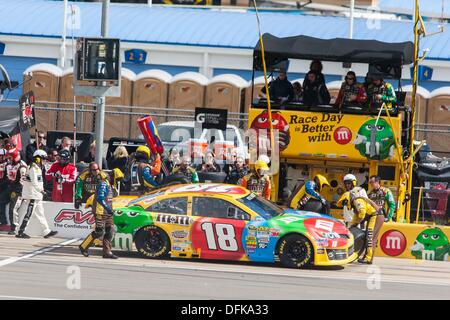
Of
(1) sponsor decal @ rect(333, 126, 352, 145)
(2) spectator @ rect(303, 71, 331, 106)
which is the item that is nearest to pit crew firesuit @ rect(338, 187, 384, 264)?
(1) sponsor decal @ rect(333, 126, 352, 145)

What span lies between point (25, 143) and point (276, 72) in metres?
7.05

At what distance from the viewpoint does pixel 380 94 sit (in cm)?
2242

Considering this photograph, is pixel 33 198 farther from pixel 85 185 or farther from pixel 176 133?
pixel 176 133

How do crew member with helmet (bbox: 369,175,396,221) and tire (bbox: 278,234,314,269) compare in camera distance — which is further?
crew member with helmet (bbox: 369,175,396,221)

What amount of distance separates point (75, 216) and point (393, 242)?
626 cm

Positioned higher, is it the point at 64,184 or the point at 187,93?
the point at 187,93

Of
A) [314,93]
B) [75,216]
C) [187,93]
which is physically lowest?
[75,216]

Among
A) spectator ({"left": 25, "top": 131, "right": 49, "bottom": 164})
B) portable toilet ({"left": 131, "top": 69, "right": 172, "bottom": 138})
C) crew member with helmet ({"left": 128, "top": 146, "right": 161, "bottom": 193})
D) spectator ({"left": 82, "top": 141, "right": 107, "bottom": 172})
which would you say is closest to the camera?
crew member with helmet ({"left": 128, "top": 146, "right": 161, "bottom": 193})

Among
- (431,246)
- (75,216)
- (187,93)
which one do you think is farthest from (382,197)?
(187,93)

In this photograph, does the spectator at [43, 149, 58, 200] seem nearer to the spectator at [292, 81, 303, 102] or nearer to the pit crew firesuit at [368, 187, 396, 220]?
the spectator at [292, 81, 303, 102]

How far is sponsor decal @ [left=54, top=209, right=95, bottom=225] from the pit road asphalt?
163 centimetres

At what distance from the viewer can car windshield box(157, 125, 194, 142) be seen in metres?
29.0

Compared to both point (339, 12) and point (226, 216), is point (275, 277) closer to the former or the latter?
point (226, 216)

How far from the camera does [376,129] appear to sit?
2228cm
